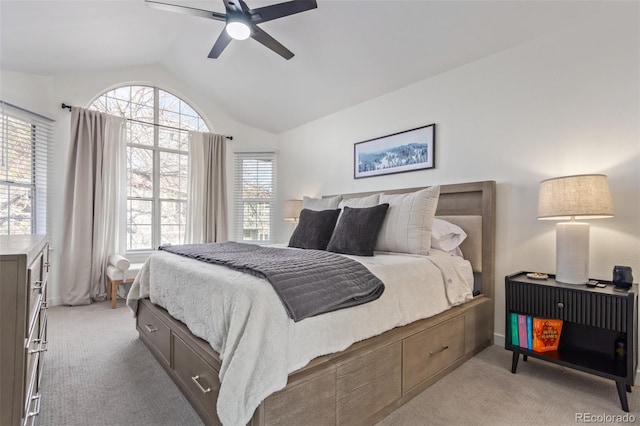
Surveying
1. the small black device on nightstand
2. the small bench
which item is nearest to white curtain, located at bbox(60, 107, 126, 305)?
the small bench

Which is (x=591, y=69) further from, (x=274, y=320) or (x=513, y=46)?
(x=274, y=320)

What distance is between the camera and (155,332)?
2.20 meters

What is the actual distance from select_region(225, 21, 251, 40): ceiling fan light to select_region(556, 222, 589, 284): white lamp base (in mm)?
2703

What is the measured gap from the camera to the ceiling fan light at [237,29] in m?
2.30

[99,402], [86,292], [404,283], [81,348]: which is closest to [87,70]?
[86,292]

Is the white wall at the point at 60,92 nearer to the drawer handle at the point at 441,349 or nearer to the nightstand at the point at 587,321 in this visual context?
the drawer handle at the point at 441,349

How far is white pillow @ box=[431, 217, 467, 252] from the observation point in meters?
2.54

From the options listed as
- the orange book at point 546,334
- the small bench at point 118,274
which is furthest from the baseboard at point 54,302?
the orange book at point 546,334

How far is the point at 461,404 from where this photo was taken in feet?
5.67

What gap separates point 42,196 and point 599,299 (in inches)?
209

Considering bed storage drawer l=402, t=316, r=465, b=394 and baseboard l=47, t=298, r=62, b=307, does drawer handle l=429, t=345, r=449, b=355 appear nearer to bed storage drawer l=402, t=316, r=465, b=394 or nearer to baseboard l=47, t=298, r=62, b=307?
bed storage drawer l=402, t=316, r=465, b=394

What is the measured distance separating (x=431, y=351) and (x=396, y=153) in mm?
2150

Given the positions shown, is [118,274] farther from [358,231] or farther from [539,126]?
[539,126]

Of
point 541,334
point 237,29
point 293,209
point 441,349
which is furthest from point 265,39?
point 541,334
